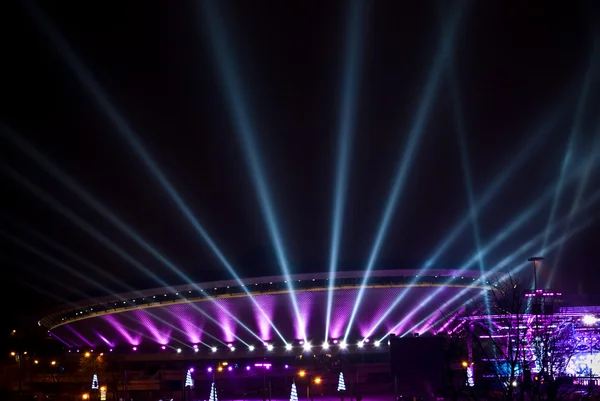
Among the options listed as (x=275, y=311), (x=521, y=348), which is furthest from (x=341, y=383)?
(x=521, y=348)

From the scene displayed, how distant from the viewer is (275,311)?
31.6 m

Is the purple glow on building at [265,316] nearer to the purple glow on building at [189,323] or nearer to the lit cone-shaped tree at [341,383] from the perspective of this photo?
the purple glow on building at [189,323]

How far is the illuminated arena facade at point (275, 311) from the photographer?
30.3 meters

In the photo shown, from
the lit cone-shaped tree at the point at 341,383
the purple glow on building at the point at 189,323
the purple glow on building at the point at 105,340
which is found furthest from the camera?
the purple glow on building at the point at 105,340

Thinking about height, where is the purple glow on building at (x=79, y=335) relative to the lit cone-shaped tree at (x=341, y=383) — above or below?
above

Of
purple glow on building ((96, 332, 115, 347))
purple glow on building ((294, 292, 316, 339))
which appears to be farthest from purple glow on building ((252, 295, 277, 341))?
purple glow on building ((96, 332, 115, 347))

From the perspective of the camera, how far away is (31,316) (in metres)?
38.5

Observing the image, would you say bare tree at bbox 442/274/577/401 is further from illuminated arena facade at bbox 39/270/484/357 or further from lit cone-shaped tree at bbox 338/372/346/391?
lit cone-shaped tree at bbox 338/372/346/391

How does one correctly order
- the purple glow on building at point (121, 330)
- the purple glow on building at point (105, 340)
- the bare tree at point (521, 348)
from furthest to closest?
the purple glow on building at point (105, 340) → the purple glow on building at point (121, 330) → the bare tree at point (521, 348)

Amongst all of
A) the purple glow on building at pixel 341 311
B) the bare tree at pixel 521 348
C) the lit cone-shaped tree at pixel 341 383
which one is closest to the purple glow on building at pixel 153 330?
the purple glow on building at pixel 341 311

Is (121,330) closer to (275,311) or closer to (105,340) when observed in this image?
(105,340)

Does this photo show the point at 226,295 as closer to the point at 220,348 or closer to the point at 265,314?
the point at 265,314

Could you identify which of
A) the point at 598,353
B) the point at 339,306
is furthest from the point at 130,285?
the point at 598,353

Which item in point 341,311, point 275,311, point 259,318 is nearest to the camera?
point 275,311
